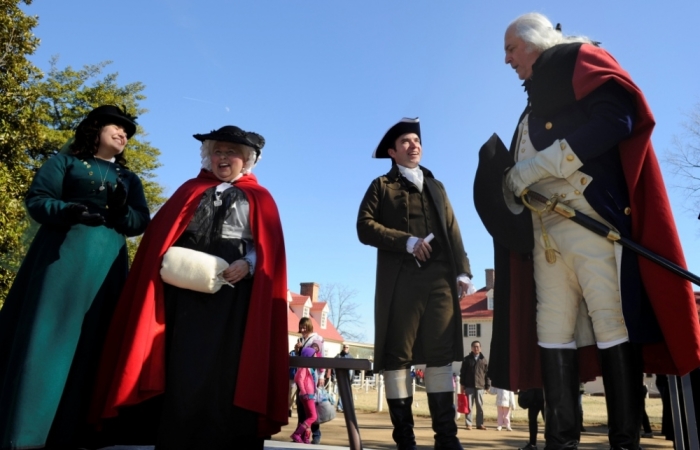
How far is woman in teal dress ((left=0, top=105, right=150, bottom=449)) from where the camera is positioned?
317cm

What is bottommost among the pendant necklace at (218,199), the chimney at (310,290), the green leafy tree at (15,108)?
the pendant necklace at (218,199)

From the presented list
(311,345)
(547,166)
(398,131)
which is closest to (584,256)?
(547,166)

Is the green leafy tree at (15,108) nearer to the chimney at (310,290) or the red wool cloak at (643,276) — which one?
the red wool cloak at (643,276)

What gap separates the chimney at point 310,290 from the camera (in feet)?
180

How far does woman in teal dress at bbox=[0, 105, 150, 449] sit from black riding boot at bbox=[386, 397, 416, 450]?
1725 millimetres

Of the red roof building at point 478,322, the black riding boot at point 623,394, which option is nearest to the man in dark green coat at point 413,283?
the black riding boot at point 623,394

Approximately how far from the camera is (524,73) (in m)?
3.27

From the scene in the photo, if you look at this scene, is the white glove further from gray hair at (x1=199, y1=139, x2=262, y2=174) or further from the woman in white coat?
the woman in white coat

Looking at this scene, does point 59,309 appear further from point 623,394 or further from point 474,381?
point 474,381

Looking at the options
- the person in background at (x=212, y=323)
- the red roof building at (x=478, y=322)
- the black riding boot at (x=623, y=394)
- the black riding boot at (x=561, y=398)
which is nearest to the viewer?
the black riding boot at (x=623, y=394)

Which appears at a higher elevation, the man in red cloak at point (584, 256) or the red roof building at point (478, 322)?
the red roof building at point (478, 322)

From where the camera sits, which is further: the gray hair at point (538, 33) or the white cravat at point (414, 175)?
the white cravat at point (414, 175)

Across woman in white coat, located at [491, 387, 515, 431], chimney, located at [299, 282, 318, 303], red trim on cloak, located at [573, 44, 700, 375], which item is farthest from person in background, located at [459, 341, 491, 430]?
chimney, located at [299, 282, 318, 303]

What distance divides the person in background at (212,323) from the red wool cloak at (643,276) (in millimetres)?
1314
